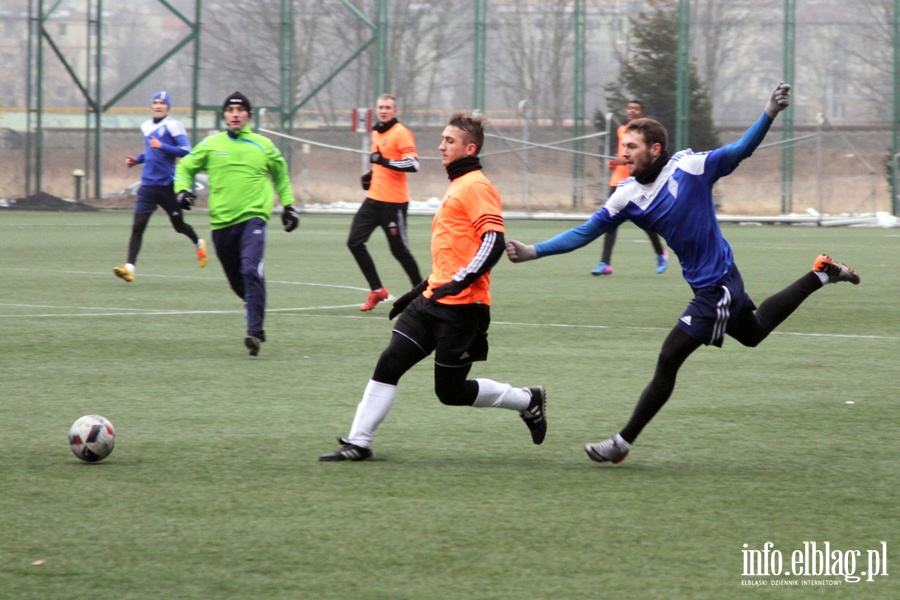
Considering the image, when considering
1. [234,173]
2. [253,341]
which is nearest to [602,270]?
[234,173]

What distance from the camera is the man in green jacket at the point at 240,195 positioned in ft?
33.4

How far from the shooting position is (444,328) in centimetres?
644

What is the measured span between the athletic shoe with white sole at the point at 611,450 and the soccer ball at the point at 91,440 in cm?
232

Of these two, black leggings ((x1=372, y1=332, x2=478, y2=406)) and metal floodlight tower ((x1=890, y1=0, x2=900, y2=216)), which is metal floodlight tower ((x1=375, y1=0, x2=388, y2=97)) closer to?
metal floodlight tower ((x1=890, y1=0, x2=900, y2=216))

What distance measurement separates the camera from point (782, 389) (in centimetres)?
875

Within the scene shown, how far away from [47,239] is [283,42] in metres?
15.4

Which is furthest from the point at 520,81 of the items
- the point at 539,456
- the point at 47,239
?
the point at 539,456

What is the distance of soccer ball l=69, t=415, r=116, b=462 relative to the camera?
629cm

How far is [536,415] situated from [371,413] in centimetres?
91

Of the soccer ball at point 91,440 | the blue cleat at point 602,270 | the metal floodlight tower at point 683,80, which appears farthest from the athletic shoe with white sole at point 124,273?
the metal floodlight tower at point 683,80

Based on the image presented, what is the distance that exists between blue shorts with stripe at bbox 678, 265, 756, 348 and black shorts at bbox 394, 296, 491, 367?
3.30ft

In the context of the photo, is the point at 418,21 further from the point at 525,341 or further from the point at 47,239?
the point at 525,341

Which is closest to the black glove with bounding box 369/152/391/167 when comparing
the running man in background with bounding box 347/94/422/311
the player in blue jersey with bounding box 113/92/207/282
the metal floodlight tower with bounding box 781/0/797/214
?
the running man in background with bounding box 347/94/422/311

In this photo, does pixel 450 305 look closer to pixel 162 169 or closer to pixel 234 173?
pixel 234 173
